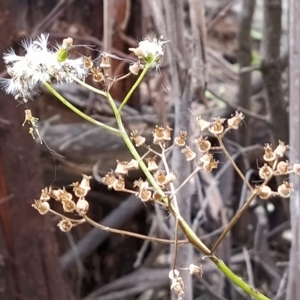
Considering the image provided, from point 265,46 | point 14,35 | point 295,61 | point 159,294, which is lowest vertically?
point 159,294

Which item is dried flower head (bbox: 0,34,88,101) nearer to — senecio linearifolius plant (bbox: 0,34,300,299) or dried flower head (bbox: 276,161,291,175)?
senecio linearifolius plant (bbox: 0,34,300,299)

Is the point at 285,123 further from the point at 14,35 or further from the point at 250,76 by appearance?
the point at 14,35

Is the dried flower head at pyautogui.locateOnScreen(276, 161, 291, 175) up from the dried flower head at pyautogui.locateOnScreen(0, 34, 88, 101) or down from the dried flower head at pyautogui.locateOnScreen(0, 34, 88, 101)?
down

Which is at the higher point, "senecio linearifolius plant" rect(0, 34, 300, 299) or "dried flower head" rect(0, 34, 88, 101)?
"dried flower head" rect(0, 34, 88, 101)

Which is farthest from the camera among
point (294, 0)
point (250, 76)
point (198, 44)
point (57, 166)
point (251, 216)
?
point (251, 216)

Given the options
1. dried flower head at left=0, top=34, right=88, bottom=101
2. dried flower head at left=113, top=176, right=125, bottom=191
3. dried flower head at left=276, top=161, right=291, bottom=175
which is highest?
dried flower head at left=0, top=34, right=88, bottom=101

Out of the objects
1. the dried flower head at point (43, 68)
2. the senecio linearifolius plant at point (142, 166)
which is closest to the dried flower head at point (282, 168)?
the senecio linearifolius plant at point (142, 166)

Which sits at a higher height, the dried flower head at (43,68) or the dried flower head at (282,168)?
the dried flower head at (43,68)

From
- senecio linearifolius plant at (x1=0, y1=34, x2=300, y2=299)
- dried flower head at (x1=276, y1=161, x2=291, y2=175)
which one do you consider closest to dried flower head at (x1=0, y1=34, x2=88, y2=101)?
senecio linearifolius plant at (x1=0, y1=34, x2=300, y2=299)

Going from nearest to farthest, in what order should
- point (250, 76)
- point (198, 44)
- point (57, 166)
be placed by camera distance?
point (198, 44), point (57, 166), point (250, 76)

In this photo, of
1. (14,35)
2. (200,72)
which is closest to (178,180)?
(200,72)

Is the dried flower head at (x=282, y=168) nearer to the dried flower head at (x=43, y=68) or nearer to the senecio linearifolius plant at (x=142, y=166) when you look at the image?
the senecio linearifolius plant at (x=142, y=166)
